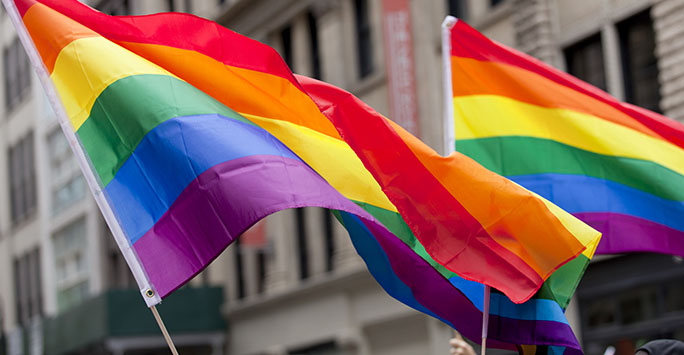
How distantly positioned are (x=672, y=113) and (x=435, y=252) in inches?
411

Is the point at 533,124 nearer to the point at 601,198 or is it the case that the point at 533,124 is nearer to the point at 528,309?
the point at 601,198

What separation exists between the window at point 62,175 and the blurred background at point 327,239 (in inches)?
2.9

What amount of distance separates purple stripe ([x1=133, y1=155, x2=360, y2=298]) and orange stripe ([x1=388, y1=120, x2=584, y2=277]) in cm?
60

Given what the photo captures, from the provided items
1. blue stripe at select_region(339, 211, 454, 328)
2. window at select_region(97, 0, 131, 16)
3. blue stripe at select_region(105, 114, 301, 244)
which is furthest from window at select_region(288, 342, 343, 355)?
blue stripe at select_region(105, 114, 301, 244)

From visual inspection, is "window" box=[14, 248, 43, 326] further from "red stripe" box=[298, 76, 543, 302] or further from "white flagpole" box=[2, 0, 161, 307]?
"red stripe" box=[298, 76, 543, 302]

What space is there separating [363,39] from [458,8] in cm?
390

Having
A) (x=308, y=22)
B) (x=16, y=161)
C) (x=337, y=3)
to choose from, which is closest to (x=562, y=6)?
(x=337, y=3)

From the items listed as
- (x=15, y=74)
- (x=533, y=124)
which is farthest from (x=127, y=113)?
(x=15, y=74)

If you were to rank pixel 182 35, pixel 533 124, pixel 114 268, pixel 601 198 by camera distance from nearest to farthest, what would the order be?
1. pixel 182 35
2. pixel 601 198
3. pixel 533 124
4. pixel 114 268

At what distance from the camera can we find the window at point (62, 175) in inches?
1425

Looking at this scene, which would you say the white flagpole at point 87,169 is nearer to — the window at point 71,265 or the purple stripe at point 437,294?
the purple stripe at point 437,294

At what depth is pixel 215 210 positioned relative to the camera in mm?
5789

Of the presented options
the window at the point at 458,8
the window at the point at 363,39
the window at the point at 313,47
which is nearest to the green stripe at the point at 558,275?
the window at the point at 458,8

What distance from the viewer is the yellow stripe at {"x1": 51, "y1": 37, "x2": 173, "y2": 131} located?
20.4 ft
